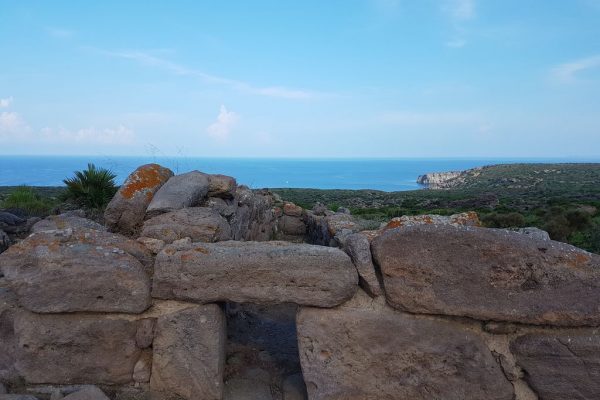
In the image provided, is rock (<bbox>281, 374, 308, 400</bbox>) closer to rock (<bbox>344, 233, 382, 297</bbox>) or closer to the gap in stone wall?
the gap in stone wall

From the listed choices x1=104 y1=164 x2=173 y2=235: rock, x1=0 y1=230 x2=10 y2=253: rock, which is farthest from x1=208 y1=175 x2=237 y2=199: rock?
x1=0 y1=230 x2=10 y2=253: rock

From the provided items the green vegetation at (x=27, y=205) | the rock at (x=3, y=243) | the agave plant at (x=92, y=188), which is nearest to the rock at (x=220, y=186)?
the agave plant at (x=92, y=188)

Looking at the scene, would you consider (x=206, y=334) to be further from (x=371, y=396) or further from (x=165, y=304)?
(x=371, y=396)

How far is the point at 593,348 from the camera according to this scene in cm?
257

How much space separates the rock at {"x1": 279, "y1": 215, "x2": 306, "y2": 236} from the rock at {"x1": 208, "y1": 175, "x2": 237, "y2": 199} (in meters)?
Result: 4.48

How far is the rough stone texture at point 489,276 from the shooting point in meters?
2.58

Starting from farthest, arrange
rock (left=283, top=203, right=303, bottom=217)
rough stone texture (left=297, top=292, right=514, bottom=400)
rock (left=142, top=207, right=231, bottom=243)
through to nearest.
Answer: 1. rock (left=283, top=203, right=303, bottom=217)
2. rock (left=142, top=207, right=231, bottom=243)
3. rough stone texture (left=297, top=292, right=514, bottom=400)

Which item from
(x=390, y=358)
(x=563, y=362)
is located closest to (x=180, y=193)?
(x=390, y=358)

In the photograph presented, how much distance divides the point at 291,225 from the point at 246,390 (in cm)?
672

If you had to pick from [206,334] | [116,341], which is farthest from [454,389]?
[116,341]

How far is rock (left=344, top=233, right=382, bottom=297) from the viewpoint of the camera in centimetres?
282

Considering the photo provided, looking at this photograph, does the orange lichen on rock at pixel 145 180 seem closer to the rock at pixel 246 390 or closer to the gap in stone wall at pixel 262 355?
the gap in stone wall at pixel 262 355

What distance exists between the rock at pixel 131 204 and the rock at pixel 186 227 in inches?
11.9

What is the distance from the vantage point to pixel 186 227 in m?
3.34
